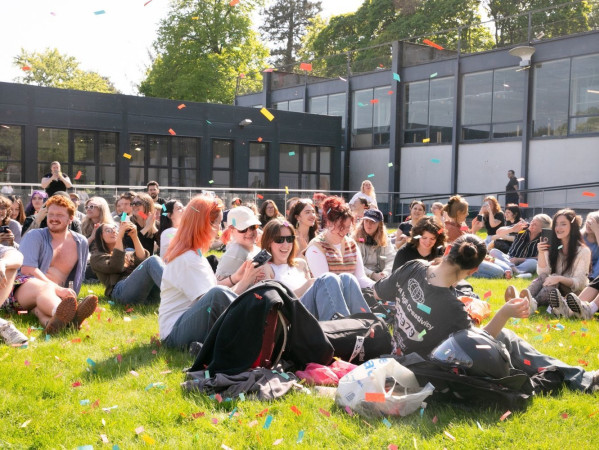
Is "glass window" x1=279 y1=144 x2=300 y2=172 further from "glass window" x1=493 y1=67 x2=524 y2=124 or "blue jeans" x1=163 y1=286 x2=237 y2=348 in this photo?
"blue jeans" x1=163 y1=286 x2=237 y2=348

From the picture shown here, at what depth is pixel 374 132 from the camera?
100 ft

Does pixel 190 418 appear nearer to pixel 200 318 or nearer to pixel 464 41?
pixel 200 318

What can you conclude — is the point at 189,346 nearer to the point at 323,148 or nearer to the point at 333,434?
the point at 333,434

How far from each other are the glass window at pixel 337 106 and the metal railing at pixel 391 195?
5169 millimetres

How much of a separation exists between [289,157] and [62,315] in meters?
23.7

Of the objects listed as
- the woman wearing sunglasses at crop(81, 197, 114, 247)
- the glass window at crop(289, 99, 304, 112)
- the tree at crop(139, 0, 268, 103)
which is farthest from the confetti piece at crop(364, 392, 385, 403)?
the tree at crop(139, 0, 268, 103)

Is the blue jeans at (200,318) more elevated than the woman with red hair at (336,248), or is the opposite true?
the woman with red hair at (336,248)

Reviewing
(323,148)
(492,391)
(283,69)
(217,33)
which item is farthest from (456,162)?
(492,391)

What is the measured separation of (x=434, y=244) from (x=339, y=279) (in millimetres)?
1150

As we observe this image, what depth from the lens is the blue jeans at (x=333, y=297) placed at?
6.05 metres

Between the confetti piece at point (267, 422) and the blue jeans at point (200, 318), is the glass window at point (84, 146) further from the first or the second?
the confetti piece at point (267, 422)

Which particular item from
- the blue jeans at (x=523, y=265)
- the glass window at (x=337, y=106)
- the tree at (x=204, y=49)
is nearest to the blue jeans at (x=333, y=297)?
the blue jeans at (x=523, y=265)

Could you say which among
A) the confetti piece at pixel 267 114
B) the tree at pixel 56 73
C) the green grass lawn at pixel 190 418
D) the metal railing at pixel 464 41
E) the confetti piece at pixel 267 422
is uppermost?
the tree at pixel 56 73

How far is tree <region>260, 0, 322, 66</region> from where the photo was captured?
172ft
